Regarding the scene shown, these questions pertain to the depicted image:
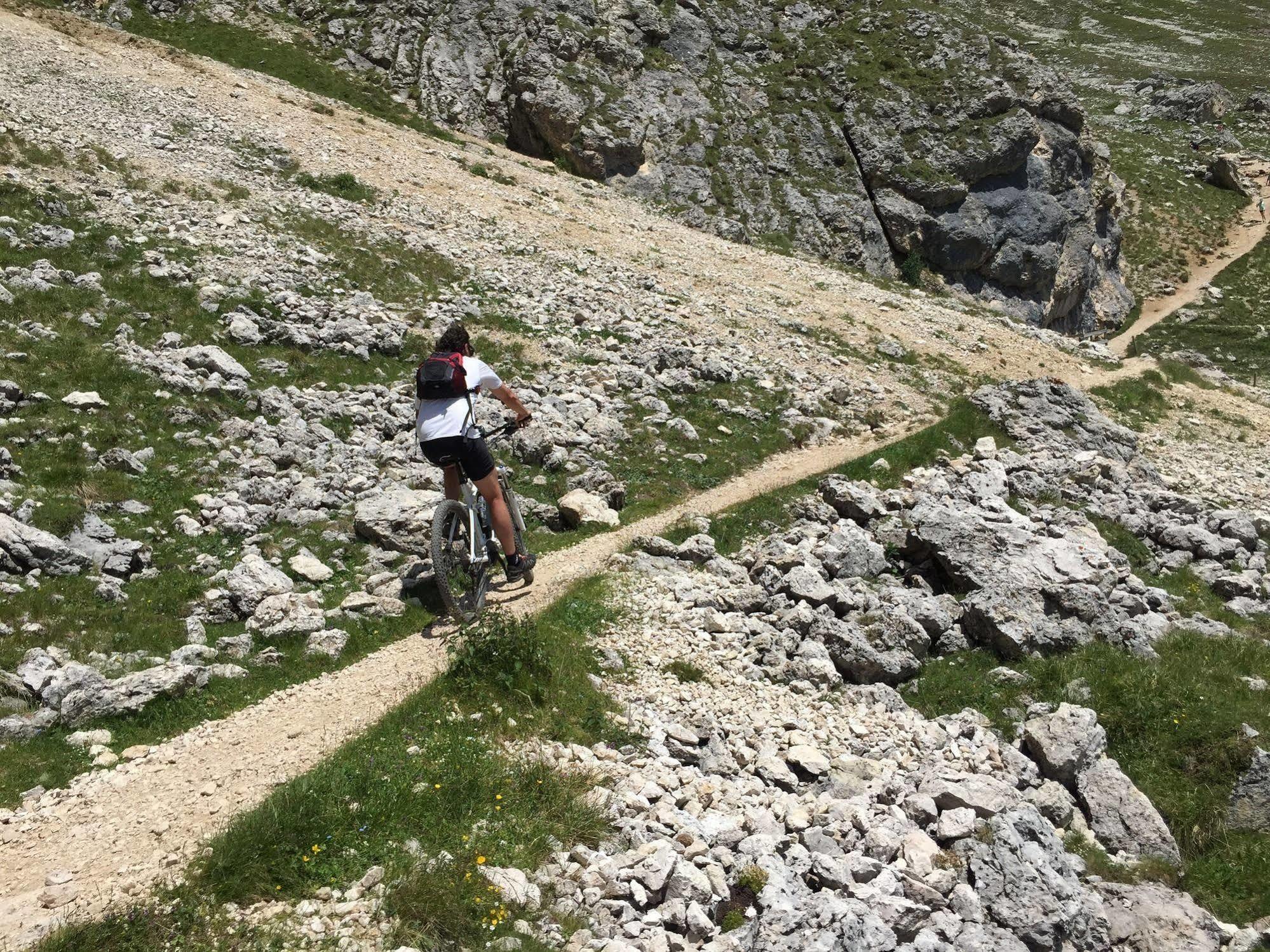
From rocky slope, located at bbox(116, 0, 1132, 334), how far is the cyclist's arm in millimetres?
34697

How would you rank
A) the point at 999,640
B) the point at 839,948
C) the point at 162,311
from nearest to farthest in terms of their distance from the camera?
the point at 839,948, the point at 999,640, the point at 162,311

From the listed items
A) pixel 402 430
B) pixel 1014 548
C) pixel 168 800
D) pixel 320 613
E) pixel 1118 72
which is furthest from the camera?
pixel 1118 72

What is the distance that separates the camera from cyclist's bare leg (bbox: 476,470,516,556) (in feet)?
34.9

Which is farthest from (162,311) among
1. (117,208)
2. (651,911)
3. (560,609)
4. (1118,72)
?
(1118,72)

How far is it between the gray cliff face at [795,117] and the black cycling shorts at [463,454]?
35.7 meters

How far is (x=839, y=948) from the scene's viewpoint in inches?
231

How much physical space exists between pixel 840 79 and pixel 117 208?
45.6 metres

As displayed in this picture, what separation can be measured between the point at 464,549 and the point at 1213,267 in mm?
82190

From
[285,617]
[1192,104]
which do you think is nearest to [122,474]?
[285,617]

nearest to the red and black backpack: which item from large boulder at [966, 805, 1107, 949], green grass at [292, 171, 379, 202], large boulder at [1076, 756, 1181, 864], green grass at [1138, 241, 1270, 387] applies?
large boulder at [966, 805, 1107, 949]

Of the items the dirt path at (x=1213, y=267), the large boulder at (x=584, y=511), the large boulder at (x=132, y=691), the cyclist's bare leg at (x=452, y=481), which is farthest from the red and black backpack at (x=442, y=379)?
the dirt path at (x=1213, y=267)

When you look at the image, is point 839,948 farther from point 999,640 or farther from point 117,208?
point 117,208

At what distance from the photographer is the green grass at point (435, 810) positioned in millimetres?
5496

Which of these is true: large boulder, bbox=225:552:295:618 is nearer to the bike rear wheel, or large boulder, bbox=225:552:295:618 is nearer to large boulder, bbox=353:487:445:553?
large boulder, bbox=353:487:445:553
